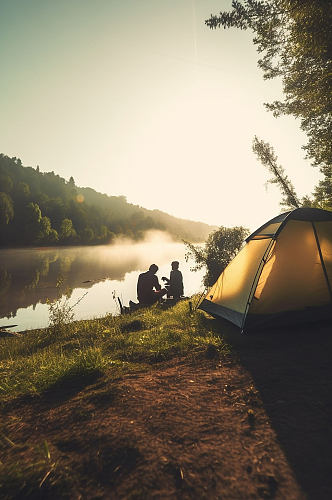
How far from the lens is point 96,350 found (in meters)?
4.64

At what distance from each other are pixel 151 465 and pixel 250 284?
4.28m

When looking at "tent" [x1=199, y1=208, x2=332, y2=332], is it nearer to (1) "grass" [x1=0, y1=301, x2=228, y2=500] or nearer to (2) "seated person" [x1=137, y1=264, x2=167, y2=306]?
(1) "grass" [x1=0, y1=301, x2=228, y2=500]

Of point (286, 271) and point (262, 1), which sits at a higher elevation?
point (262, 1)

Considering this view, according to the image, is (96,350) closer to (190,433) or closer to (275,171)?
(190,433)

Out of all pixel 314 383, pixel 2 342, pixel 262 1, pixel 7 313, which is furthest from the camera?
pixel 7 313

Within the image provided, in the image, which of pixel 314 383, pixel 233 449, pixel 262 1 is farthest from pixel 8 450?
pixel 262 1

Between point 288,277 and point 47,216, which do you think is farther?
point 47,216

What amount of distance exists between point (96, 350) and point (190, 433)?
2644 millimetres

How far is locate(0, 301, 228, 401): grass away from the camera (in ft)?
12.5

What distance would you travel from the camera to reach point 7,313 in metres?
14.3

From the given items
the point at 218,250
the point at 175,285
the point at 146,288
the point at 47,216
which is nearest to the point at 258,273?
the point at 146,288

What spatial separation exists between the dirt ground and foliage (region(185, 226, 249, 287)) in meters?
13.2

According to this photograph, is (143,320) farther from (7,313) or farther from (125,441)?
(7,313)

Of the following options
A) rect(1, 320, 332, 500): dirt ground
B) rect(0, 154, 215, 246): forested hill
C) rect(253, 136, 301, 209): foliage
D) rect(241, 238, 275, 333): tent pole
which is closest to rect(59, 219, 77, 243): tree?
rect(0, 154, 215, 246): forested hill
